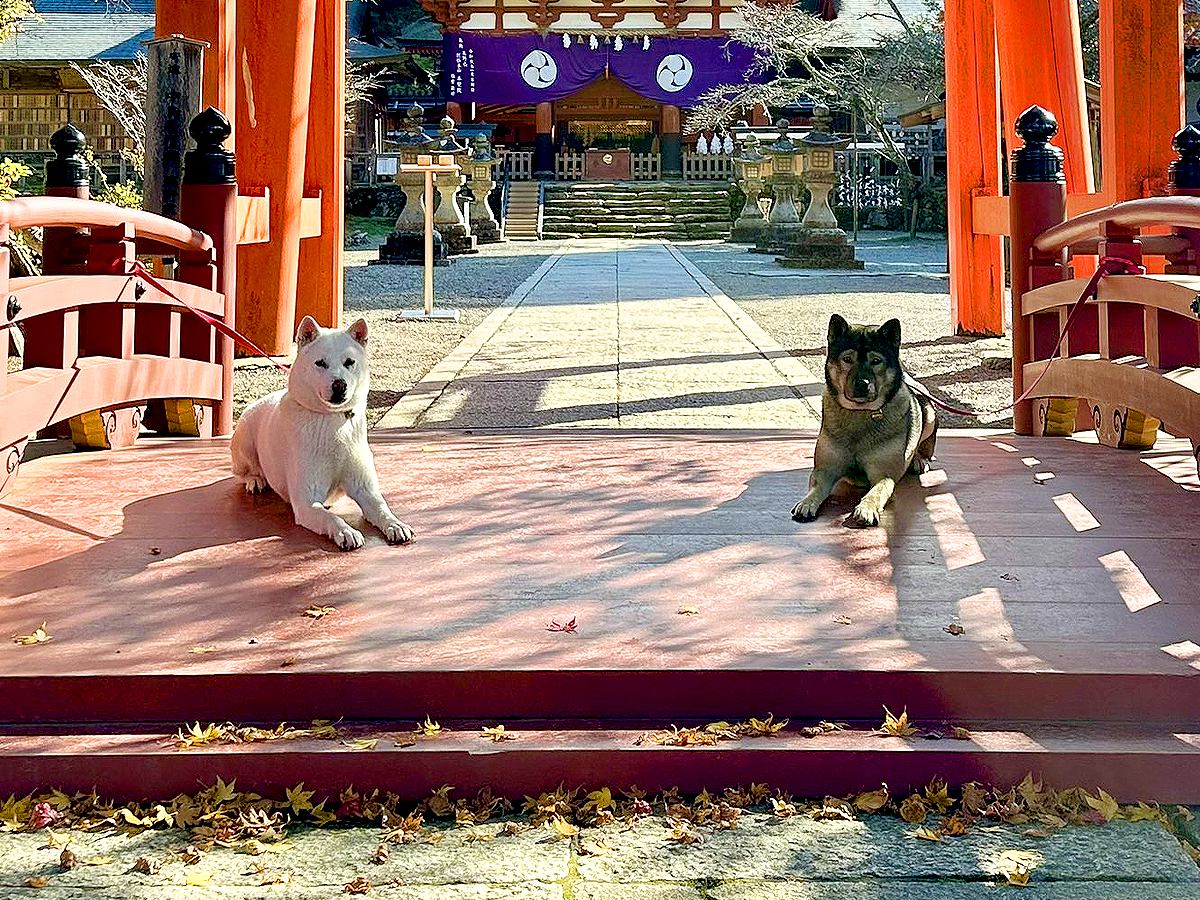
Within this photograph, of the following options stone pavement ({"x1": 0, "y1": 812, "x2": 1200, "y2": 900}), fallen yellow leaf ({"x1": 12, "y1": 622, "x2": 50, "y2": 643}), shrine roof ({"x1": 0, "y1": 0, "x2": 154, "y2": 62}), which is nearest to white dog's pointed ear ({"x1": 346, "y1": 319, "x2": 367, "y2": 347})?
fallen yellow leaf ({"x1": 12, "y1": 622, "x2": 50, "y2": 643})

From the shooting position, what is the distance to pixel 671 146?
1332 inches

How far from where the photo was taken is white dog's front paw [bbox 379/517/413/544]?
386 centimetres

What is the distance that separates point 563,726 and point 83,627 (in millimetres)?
1149

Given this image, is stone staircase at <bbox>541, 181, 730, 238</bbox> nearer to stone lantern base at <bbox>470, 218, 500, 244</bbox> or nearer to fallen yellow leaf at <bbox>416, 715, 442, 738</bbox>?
stone lantern base at <bbox>470, 218, 500, 244</bbox>

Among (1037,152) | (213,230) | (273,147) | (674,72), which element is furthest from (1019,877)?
(674,72)

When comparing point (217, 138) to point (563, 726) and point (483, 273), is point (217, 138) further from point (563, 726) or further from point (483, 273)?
point (483, 273)

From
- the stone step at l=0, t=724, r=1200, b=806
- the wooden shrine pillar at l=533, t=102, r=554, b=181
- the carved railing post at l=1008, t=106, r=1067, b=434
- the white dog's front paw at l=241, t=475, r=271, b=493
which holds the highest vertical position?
the wooden shrine pillar at l=533, t=102, r=554, b=181

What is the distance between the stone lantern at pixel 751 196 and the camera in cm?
2656

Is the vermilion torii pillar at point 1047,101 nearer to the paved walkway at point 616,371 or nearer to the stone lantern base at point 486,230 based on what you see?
the paved walkway at point 616,371

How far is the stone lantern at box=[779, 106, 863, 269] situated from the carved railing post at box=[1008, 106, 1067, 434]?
13.2 meters

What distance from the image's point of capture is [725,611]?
127 inches

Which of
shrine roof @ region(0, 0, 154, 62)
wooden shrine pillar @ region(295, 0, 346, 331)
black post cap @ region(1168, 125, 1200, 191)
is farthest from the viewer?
shrine roof @ region(0, 0, 154, 62)

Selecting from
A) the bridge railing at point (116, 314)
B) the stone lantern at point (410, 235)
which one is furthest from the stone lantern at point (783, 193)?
the bridge railing at point (116, 314)

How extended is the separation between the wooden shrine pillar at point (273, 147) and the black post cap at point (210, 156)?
8.39ft
